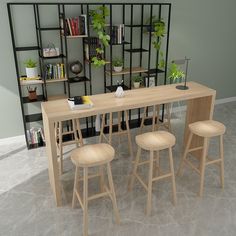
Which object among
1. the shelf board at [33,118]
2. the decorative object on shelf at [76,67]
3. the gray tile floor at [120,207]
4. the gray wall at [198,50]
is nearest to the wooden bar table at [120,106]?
the gray tile floor at [120,207]

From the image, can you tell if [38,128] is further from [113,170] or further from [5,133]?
[113,170]

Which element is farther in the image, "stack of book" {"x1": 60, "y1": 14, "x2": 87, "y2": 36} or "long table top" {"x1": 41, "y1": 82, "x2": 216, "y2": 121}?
"stack of book" {"x1": 60, "y1": 14, "x2": 87, "y2": 36}

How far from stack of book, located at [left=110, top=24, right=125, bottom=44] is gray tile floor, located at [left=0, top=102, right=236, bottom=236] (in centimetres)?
176

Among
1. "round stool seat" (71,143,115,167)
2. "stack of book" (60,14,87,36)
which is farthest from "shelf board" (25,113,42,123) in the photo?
"round stool seat" (71,143,115,167)

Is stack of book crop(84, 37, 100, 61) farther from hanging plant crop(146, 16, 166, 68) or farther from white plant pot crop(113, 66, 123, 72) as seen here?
hanging plant crop(146, 16, 166, 68)

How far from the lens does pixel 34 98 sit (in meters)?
3.78

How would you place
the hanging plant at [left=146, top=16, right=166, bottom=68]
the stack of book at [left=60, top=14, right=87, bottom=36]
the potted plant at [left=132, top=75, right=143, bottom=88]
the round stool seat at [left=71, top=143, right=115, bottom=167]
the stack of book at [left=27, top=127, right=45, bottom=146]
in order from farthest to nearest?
the potted plant at [left=132, top=75, right=143, bottom=88] < the hanging plant at [left=146, top=16, right=166, bottom=68] < the stack of book at [left=27, top=127, right=45, bottom=146] < the stack of book at [left=60, top=14, right=87, bottom=36] < the round stool seat at [left=71, top=143, right=115, bottom=167]

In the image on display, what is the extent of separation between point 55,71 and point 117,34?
1.06 meters

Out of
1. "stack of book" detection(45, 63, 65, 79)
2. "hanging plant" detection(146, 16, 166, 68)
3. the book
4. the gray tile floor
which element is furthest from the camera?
"hanging plant" detection(146, 16, 166, 68)

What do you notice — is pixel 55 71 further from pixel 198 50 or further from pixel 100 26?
pixel 198 50

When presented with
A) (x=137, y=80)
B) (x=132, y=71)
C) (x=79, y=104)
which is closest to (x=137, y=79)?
(x=137, y=80)

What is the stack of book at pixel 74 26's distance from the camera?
3588 mm

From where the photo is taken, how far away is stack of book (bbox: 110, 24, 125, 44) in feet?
12.9

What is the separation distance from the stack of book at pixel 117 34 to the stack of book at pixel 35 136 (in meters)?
1.69
